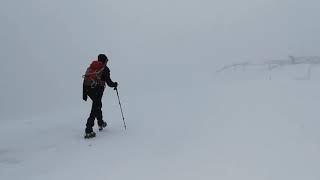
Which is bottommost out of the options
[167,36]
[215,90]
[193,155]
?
[193,155]

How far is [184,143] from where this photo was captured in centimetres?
969

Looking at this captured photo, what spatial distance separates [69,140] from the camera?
1098 centimetres

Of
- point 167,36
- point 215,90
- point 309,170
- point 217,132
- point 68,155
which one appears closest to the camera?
point 309,170

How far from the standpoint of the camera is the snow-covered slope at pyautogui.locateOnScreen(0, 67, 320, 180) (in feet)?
25.6

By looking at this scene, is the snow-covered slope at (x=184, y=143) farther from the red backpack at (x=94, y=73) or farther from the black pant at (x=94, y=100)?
the red backpack at (x=94, y=73)

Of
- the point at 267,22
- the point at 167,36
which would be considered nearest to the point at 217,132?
the point at 267,22

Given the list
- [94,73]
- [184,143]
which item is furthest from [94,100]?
[184,143]

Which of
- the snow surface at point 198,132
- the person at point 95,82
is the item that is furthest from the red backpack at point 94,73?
the snow surface at point 198,132

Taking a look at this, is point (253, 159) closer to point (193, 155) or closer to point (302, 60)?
point (193, 155)

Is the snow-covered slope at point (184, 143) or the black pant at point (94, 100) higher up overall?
the black pant at point (94, 100)

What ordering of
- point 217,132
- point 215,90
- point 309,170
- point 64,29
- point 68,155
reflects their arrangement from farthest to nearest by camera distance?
1. point 64,29
2. point 215,90
3. point 217,132
4. point 68,155
5. point 309,170

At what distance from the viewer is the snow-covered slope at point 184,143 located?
7.80 meters

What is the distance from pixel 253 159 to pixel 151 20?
79.4 meters

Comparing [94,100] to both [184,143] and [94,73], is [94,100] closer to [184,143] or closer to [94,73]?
[94,73]
